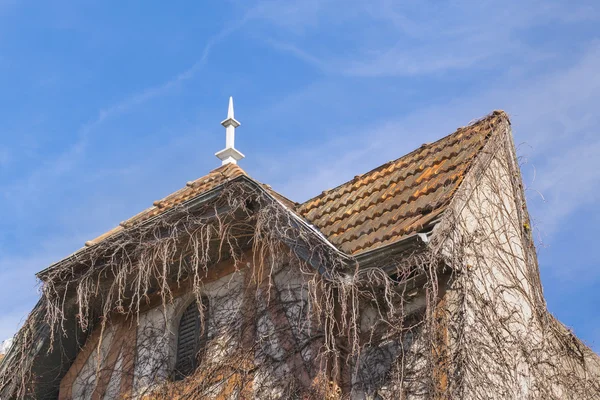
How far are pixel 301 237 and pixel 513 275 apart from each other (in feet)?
8.99

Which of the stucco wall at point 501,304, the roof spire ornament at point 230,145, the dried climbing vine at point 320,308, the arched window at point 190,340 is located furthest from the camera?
the roof spire ornament at point 230,145

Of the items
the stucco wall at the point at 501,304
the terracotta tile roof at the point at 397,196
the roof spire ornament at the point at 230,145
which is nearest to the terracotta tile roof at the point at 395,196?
the terracotta tile roof at the point at 397,196

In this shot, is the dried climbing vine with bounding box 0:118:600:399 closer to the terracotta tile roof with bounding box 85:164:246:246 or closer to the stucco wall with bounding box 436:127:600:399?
the stucco wall with bounding box 436:127:600:399

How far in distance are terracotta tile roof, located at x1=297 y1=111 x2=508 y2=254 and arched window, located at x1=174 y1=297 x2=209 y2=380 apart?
Answer: 1.72 metres

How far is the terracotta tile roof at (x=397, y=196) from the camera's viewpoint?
9.56 metres

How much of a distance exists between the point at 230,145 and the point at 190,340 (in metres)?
3.46

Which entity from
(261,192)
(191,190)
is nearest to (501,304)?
(261,192)

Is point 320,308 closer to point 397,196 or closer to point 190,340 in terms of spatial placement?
point 397,196

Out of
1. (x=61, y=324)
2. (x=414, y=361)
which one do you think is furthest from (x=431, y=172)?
(x=61, y=324)

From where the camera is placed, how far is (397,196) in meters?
10.4

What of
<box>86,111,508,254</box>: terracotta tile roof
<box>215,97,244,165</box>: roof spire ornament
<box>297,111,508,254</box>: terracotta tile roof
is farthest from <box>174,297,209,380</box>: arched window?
<box>215,97,244,165</box>: roof spire ornament

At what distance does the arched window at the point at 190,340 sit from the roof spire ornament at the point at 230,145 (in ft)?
9.44

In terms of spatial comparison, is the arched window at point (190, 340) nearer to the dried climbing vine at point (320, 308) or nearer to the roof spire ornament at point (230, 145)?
the dried climbing vine at point (320, 308)

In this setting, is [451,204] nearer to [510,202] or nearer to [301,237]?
[301,237]
